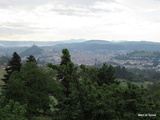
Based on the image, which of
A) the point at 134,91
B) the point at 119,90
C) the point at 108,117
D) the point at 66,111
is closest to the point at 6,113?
the point at 66,111

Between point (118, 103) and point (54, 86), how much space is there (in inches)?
439

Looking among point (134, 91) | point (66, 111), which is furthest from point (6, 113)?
point (134, 91)

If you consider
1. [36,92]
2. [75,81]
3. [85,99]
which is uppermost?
[75,81]

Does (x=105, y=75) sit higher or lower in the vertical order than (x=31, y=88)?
higher

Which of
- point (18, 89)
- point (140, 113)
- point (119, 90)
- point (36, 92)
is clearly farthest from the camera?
point (36, 92)

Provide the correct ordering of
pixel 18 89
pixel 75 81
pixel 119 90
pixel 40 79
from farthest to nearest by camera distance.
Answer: pixel 40 79 → pixel 18 89 → pixel 119 90 → pixel 75 81

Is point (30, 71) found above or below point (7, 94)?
above

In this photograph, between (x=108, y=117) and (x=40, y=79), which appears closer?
(x=108, y=117)

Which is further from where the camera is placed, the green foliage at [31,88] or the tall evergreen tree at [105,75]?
the tall evergreen tree at [105,75]

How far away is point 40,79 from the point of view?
21297 millimetres

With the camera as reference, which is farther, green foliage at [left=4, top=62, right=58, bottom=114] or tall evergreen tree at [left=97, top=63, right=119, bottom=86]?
tall evergreen tree at [left=97, top=63, right=119, bottom=86]

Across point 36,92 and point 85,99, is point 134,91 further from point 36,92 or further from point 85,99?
point 36,92

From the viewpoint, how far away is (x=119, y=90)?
43.2 feet

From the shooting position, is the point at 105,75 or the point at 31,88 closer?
the point at 31,88
